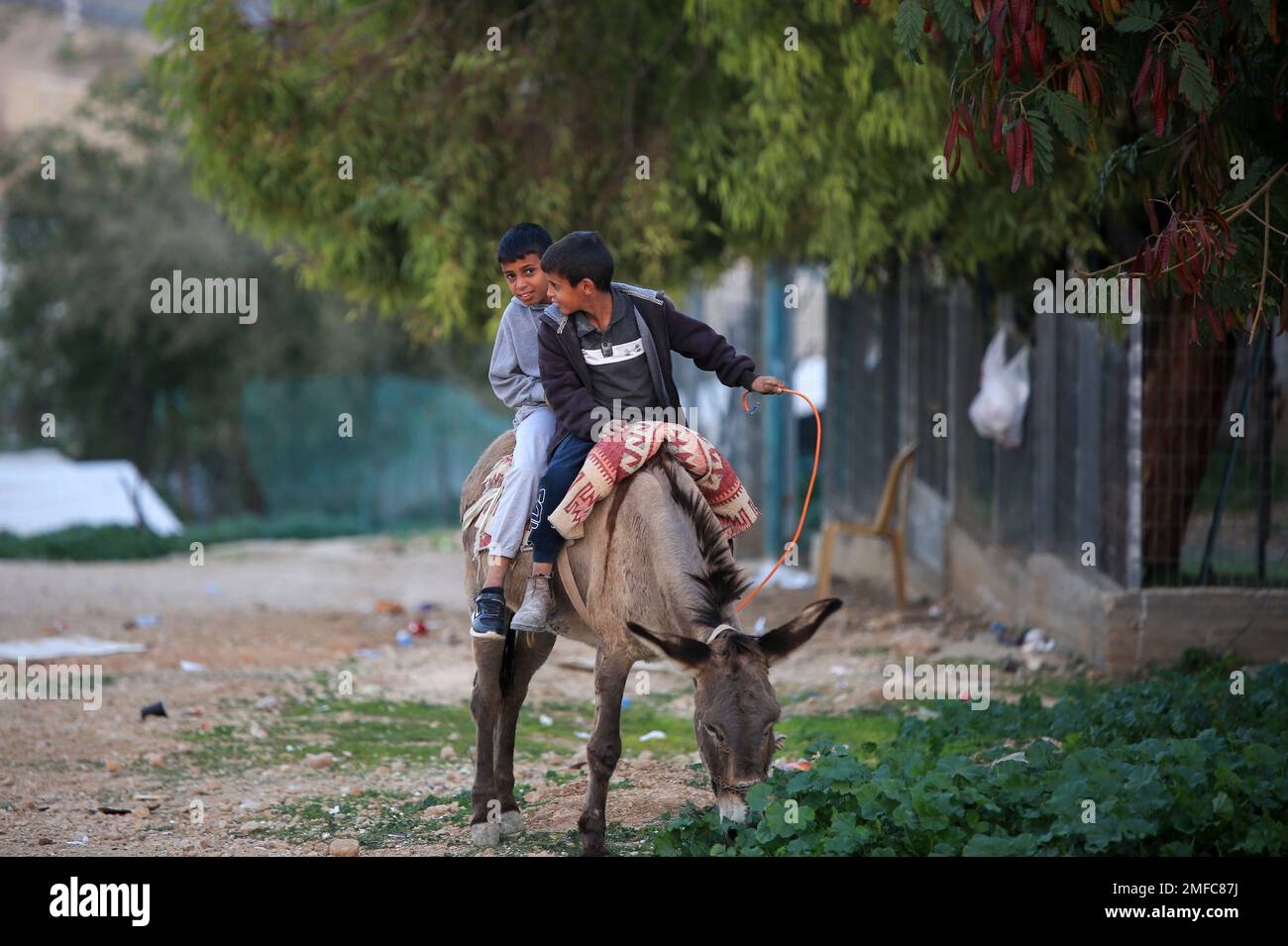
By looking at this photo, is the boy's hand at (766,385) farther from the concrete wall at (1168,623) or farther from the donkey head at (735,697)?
the concrete wall at (1168,623)

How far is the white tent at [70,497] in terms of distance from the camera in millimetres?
18688

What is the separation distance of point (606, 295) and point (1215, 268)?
225cm

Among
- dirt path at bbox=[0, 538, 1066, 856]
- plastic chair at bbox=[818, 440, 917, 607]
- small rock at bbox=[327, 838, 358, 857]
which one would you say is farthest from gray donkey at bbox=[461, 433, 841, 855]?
plastic chair at bbox=[818, 440, 917, 607]

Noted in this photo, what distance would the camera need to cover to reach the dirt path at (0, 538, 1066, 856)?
243 inches

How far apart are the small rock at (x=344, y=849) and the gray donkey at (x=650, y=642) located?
1.57 ft

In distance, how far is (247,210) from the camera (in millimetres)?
11031

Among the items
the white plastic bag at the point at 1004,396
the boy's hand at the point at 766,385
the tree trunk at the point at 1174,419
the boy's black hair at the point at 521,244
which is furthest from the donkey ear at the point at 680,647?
the white plastic bag at the point at 1004,396

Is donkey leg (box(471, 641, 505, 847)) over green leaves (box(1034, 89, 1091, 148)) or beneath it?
beneath

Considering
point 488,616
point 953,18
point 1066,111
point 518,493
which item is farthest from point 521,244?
point 1066,111

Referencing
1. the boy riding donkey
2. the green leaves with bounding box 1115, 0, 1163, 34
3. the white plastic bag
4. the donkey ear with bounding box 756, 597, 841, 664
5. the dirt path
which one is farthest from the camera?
the white plastic bag

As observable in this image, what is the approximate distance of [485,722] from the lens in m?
6.04

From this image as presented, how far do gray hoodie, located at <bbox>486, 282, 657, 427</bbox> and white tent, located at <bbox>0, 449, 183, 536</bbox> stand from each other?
529 inches

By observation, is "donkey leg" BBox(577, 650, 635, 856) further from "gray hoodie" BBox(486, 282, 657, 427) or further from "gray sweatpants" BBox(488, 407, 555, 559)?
"gray hoodie" BBox(486, 282, 657, 427)

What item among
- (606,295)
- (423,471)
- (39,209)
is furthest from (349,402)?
(606,295)
